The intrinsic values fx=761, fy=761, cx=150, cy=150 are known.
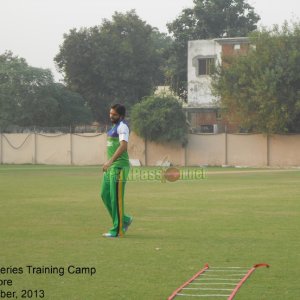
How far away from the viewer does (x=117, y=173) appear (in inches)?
476

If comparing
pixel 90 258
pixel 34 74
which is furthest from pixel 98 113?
pixel 90 258

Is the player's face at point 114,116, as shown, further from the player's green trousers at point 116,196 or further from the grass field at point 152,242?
the grass field at point 152,242

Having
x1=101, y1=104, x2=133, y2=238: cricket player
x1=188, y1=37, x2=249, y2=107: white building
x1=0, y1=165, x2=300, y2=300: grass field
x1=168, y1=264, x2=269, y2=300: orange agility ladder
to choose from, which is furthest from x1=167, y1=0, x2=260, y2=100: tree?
x1=168, y1=264, x2=269, y2=300: orange agility ladder

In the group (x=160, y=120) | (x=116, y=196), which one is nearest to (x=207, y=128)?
(x=160, y=120)

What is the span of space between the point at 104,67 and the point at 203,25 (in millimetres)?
9584

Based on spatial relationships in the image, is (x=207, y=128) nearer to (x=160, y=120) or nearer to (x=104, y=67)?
(x=160, y=120)

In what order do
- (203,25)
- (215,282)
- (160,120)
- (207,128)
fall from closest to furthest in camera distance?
(215,282) → (160,120) → (207,128) → (203,25)

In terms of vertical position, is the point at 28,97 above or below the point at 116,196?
above

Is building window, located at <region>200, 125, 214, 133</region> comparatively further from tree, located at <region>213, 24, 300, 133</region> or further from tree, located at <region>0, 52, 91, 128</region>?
tree, located at <region>0, 52, 91, 128</region>

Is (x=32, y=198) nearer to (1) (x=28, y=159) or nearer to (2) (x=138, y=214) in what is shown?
(2) (x=138, y=214)

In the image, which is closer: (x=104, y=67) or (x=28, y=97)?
(x=28, y=97)

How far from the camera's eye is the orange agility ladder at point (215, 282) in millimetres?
7418

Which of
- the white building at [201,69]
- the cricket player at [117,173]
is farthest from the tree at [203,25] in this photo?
the cricket player at [117,173]

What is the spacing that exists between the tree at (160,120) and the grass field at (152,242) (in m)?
24.9
